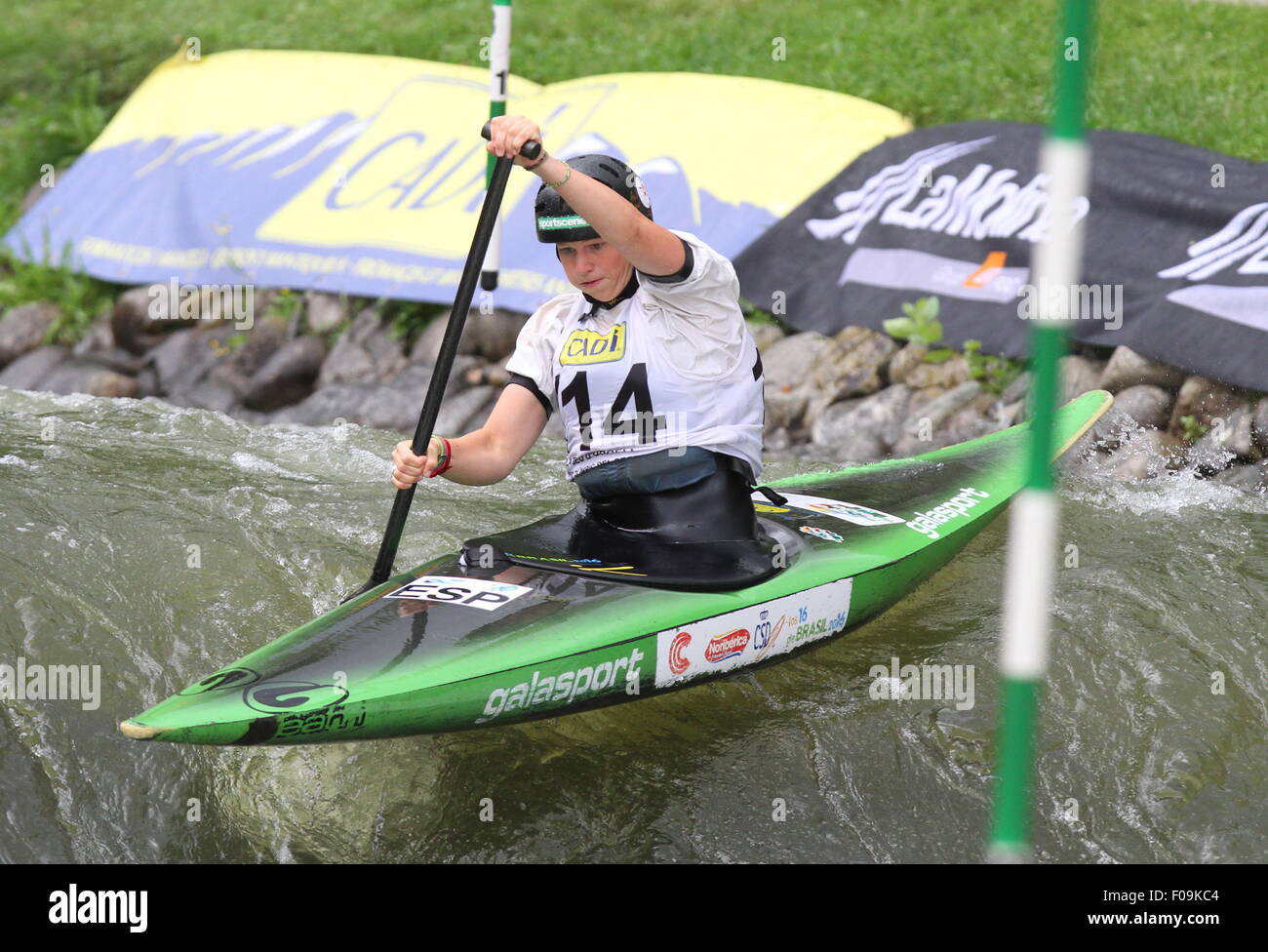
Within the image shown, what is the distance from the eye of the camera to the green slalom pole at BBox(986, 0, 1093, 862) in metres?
1.92

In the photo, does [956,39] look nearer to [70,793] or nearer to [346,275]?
[346,275]

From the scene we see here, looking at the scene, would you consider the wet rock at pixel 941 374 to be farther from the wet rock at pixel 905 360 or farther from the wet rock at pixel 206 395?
the wet rock at pixel 206 395

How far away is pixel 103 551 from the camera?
4.49 m

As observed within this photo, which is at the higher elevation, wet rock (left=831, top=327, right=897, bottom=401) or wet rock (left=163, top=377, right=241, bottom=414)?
wet rock (left=831, top=327, right=897, bottom=401)

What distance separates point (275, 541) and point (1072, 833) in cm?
273

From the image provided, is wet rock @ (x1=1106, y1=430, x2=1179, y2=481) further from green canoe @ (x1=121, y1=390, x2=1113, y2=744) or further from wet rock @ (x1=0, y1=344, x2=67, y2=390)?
wet rock @ (x1=0, y1=344, x2=67, y2=390)

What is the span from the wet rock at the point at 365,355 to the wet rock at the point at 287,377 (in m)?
0.08

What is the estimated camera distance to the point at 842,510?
455 cm

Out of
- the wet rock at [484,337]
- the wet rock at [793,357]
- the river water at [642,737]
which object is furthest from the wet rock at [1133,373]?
the wet rock at [484,337]

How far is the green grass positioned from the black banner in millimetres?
654

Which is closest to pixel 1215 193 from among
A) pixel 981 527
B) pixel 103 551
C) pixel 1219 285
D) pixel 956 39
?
pixel 1219 285

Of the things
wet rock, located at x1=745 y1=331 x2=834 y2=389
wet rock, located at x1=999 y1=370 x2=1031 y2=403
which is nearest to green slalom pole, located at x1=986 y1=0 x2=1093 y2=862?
wet rock, located at x1=999 y1=370 x2=1031 y2=403

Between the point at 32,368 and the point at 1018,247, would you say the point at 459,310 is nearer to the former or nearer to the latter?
the point at 1018,247

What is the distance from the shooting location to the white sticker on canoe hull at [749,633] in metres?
3.55
